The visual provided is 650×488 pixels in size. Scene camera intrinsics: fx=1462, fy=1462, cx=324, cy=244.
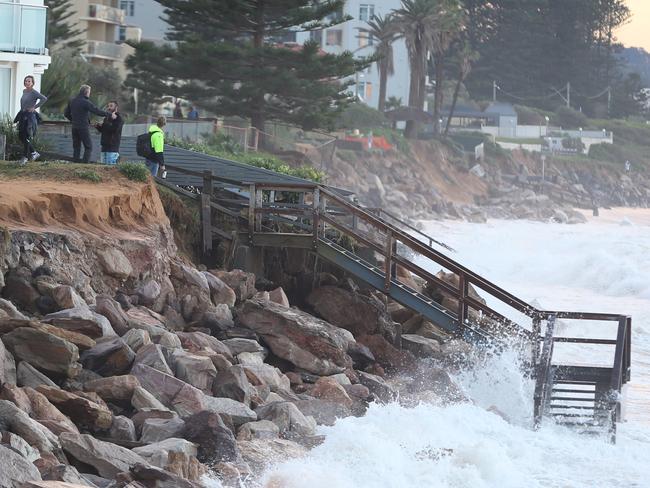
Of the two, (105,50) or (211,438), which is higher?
(105,50)

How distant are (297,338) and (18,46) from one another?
51.8 feet

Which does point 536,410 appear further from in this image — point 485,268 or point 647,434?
point 485,268

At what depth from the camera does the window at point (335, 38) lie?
95750mm

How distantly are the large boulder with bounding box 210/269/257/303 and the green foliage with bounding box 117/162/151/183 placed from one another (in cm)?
177

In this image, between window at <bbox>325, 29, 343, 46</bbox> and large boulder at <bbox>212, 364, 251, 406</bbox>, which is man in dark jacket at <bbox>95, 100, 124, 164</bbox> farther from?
window at <bbox>325, 29, 343, 46</bbox>

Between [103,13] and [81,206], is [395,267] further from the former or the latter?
[103,13]

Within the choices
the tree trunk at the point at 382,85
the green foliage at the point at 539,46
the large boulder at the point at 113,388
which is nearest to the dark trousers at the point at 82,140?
the large boulder at the point at 113,388

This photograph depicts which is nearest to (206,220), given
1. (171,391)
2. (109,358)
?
(109,358)

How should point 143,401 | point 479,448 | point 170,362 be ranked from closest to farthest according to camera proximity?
point 143,401 < point 170,362 < point 479,448

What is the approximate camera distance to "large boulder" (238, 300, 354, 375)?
1816 centimetres

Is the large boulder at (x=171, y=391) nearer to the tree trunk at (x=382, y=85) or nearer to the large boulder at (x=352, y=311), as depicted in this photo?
the large boulder at (x=352, y=311)

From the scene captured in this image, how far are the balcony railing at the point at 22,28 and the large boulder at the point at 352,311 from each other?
1270 cm

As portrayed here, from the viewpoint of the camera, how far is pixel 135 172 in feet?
68.4

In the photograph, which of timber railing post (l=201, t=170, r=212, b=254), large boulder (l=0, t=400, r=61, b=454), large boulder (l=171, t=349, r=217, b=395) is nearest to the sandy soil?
timber railing post (l=201, t=170, r=212, b=254)
